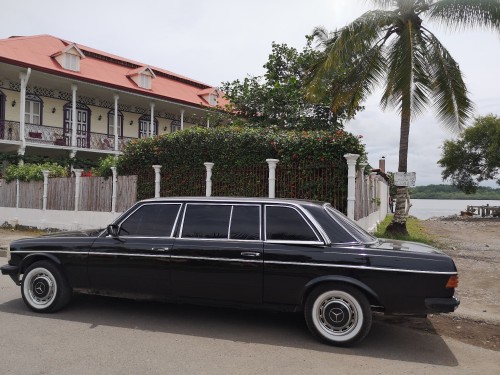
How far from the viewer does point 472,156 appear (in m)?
36.0

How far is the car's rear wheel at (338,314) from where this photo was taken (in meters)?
4.70

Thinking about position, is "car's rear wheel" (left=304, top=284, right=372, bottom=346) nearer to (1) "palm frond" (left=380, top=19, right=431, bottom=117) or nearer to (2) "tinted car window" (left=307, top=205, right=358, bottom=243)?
(2) "tinted car window" (left=307, top=205, right=358, bottom=243)

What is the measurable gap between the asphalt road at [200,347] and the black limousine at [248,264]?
0.32 m

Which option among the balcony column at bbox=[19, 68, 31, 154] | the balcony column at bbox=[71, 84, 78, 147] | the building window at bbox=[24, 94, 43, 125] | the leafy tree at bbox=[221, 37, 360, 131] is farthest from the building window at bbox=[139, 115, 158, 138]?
the leafy tree at bbox=[221, 37, 360, 131]

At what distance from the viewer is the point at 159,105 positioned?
96.1ft

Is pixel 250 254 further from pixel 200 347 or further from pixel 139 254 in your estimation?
pixel 139 254

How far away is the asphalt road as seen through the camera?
413 centimetres

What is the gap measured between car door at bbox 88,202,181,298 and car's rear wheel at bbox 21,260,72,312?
43 cm

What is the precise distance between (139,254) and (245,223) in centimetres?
134

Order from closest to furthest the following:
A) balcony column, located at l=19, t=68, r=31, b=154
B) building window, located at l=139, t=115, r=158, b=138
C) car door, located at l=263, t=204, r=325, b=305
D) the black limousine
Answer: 1. the black limousine
2. car door, located at l=263, t=204, r=325, b=305
3. balcony column, located at l=19, t=68, r=31, b=154
4. building window, located at l=139, t=115, r=158, b=138

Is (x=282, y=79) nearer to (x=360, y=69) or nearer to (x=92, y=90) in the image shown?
(x=360, y=69)

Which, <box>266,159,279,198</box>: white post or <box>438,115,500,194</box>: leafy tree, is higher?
<box>438,115,500,194</box>: leafy tree

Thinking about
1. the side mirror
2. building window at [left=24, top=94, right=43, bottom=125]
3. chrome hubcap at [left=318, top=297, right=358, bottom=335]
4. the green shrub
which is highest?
building window at [left=24, top=94, right=43, bottom=125]

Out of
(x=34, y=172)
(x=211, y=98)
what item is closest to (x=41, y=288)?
(x=34, y=172)
